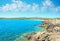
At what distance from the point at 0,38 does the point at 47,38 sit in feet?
16.8

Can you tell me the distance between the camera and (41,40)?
9320 mm

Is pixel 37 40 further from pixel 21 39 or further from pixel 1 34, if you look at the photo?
pixel 1 34

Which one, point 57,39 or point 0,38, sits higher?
point 57,39

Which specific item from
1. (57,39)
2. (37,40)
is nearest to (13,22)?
(37,40)

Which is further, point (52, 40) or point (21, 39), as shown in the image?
point (21, 39)

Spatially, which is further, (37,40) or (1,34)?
(1,34)

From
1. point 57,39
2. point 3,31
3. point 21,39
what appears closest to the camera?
→ point 57,39

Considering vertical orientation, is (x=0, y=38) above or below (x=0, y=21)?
below

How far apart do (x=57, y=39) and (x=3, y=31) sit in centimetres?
705

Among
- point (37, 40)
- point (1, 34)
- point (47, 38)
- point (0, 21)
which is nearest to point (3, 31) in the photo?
point (1, 34)

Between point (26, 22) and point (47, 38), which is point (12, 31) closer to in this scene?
point (26, 22)

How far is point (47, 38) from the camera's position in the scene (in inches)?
349

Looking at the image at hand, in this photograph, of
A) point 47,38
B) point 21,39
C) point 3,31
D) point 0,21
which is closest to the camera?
point 47,38

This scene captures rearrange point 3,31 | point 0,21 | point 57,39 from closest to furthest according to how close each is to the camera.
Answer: point 57,39, point 3,31, point 0,21
